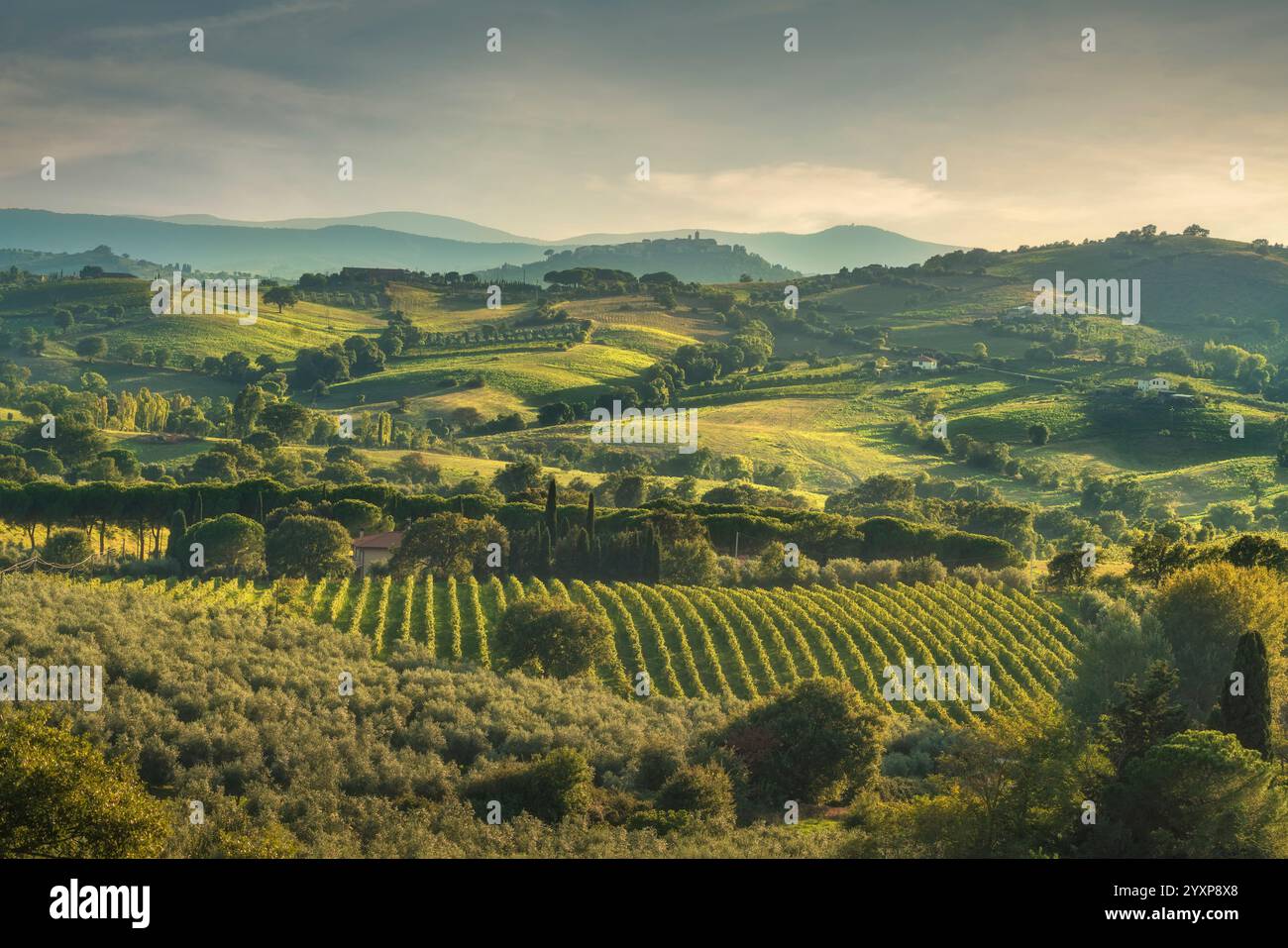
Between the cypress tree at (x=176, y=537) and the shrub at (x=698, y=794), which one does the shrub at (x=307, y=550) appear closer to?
the cypress tree at (x=176, y=537)

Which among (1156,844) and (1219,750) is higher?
(1219,750)

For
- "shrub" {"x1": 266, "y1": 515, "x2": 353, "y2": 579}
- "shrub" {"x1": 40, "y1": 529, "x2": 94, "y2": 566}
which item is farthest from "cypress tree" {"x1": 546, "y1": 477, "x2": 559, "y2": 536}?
"shrub" {"x1": 40, "y1": 529, "x2": 94, "y2": 566}

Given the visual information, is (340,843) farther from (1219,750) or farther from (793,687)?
(1219,750)

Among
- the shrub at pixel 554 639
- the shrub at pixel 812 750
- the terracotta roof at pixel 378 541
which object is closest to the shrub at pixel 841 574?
the shrub at pixel 554 639

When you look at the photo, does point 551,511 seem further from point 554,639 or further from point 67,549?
point 67,549

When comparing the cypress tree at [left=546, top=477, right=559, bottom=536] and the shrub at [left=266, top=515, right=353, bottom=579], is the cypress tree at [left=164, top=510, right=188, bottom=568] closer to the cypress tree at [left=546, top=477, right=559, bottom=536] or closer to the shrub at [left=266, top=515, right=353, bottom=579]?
the shrub at [left=266, top=515, right=353, bottom=579]
